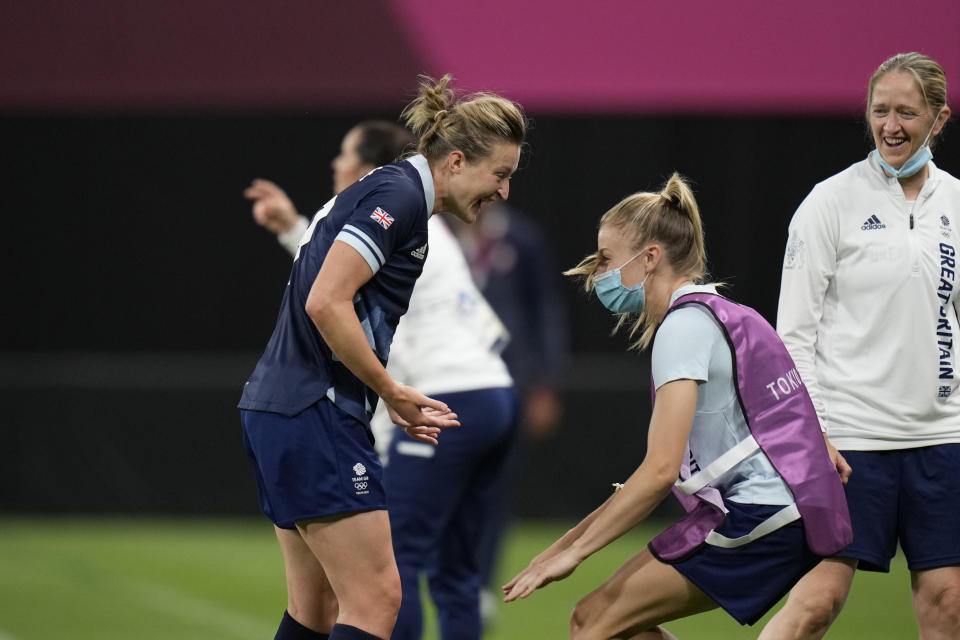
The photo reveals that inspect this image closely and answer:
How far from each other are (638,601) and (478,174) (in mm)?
1163

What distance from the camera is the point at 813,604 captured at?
349cm

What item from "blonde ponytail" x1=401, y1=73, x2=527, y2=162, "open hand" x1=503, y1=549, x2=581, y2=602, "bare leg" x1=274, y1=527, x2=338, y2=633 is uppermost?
"blonde ponytail" x1=401, y1=73, x2=527, y2=162

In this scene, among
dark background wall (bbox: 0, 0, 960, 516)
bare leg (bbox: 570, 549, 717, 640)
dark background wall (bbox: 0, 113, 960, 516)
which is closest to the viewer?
bare leg (bbox: 570, 549, 717, 640)

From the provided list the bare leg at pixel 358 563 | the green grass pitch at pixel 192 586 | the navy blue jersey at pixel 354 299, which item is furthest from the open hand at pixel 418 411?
the green grass pitch at pixel 192 586

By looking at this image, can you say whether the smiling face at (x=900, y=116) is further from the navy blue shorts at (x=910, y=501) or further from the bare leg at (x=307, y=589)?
the bare leg at (x=307, y=589)

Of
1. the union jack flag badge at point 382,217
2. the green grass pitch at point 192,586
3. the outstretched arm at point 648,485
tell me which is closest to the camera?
the outstretched arm at point 648,485

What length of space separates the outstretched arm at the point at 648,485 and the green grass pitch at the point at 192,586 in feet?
8.65

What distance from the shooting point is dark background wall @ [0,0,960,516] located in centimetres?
687

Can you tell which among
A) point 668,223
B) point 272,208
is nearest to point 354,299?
point 668,223

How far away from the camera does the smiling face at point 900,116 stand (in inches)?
141

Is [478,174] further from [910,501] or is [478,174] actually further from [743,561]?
[910,501]

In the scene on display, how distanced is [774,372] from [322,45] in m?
5.10

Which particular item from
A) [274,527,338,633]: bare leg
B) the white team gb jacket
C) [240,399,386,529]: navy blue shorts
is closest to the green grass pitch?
[274,527,338,633]: bare leg

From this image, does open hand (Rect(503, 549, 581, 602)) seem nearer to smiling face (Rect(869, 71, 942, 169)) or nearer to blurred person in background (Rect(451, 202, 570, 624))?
smiling face (Rect(869, 71, 942, 169))
